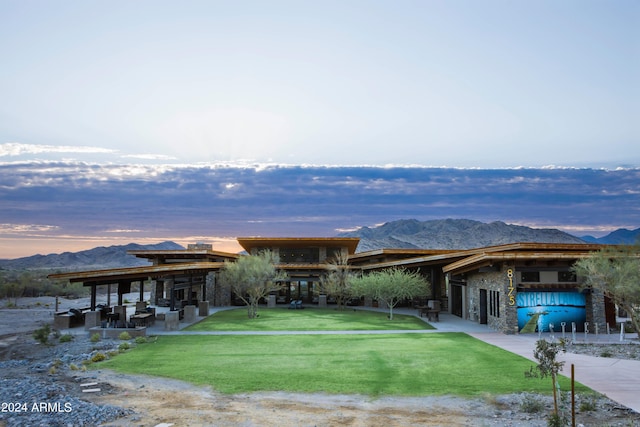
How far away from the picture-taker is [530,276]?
28328 mm

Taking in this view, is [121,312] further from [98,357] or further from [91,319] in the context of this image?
[98,357]

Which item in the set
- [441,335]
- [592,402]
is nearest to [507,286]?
[441,335]

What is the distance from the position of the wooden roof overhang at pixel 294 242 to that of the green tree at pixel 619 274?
100ft

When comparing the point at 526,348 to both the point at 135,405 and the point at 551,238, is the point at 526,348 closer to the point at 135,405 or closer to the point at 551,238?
the point at 135,405

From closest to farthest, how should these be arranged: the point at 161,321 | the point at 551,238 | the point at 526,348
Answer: the point at 526,348 < the point at 161,321 < the point at 551,238

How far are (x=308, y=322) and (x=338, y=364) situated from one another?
1445 cm

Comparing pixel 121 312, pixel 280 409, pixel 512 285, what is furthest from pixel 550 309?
pixel 121 312

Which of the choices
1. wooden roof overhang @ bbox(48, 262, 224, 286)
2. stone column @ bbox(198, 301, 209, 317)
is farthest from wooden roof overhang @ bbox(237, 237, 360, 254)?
wooden roof overhang @ bbox(48, 262, 224, 286)

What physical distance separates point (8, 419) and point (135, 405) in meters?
2.95

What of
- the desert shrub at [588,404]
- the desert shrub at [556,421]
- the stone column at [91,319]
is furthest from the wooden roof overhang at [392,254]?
the desert shrub at [556,421]

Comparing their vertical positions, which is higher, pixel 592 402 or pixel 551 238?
pixel 551 238

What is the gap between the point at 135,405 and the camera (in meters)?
13.5

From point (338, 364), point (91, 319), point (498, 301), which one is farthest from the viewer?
point (498, 301)

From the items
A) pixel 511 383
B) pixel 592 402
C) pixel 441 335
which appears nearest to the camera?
pixel 592 402
